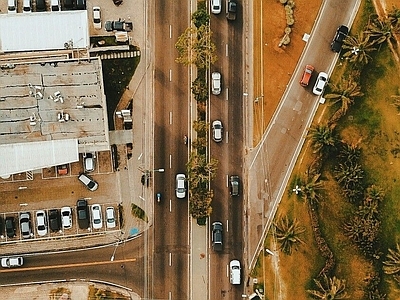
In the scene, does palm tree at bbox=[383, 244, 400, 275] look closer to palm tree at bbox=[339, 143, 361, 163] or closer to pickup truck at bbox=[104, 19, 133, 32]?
palm tree at bbox=[339, 143, 361, 163]

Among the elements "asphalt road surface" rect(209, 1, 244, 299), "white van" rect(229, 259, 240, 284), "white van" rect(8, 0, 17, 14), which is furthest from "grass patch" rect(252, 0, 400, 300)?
"white van" rect(8, 0, 17, 14)

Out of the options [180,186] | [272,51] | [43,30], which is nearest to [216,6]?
[272,51]

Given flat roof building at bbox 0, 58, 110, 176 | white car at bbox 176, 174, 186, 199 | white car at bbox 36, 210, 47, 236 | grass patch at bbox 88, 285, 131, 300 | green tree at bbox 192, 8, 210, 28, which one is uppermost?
green tree at bbox 192, 8, 210, 28

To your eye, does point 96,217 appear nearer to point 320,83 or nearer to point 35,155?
point 35,155

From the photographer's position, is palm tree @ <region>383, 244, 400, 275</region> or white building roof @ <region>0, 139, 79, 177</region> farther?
palm tree @ <region>383, 244, 400, 275</region>

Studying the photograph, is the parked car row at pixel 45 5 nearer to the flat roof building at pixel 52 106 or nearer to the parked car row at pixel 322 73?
the flat roof building at pixel 52 106

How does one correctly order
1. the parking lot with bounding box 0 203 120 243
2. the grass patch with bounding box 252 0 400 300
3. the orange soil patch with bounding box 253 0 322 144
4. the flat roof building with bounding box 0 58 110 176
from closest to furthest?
the flat roof building with bounding box 0 58 110 176, the parking lot with bounding box 0 203 120 243, the grass patch with bounding box 252 0 400 300, the orange soil patch with bounding box 253 0 322 144

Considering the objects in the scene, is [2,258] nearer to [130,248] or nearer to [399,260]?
[130,248]

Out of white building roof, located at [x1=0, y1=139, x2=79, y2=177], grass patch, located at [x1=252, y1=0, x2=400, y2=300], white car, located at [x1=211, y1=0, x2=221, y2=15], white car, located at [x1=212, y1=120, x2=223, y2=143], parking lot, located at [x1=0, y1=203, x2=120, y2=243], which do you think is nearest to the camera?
white building roof, located at [x1=0, y1=139, x2=79, y2=177]
